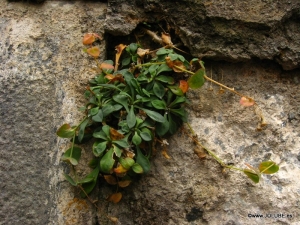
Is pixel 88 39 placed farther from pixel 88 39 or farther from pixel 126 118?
pixel 126 118

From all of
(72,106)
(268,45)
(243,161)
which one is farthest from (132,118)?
(268,45)

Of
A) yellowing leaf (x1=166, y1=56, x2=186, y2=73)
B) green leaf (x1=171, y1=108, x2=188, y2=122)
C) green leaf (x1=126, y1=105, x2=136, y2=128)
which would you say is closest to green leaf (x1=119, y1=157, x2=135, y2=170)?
green leaf (x1=126, y1=105, x2=136, y2=128)

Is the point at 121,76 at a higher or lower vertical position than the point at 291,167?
higher

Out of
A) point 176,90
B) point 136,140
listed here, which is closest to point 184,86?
A: point 176,90

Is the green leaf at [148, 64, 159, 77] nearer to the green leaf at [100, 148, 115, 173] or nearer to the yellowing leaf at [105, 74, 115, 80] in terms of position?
the yellowing leaf at [105, 74, 115, 80]

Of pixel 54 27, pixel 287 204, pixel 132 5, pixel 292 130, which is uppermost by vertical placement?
pixel 132 5

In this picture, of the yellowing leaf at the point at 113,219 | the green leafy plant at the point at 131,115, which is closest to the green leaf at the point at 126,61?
the green leafy plant at the point at 131,115

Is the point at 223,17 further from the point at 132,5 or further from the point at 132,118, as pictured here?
the point at 132,118

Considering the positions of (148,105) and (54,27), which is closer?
(148,105)
